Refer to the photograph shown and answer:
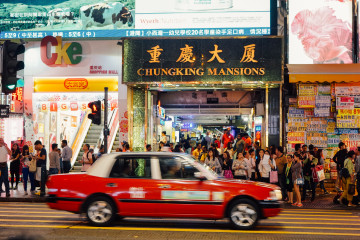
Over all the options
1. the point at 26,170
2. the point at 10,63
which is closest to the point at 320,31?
the point at 26,170

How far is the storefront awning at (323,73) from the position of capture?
18.9 m

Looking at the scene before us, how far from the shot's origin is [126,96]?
69.7ft

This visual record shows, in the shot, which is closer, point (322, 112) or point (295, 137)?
point (322, 112)

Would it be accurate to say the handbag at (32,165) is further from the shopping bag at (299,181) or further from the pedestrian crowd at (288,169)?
the shopping bag at (299,181)

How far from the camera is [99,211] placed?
10.2 metres

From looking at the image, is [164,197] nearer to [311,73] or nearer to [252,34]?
[311,73]

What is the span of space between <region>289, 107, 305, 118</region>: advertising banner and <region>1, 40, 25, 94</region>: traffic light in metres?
11.7

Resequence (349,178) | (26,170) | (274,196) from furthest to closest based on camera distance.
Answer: (26,170) < (349,178) < (274,196)

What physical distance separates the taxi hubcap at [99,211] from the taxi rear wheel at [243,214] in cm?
243

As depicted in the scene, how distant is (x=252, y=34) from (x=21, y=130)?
34.2 feet

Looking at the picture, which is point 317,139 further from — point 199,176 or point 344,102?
point 199,176

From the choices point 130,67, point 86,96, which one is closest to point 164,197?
point 130,67

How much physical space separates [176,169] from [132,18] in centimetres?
1298

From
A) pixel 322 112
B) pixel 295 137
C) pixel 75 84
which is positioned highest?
pixel 75 84
